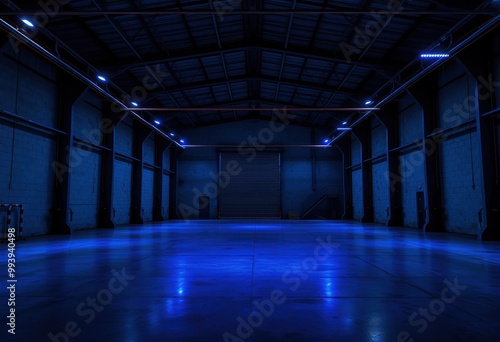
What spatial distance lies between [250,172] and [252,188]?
1638mm

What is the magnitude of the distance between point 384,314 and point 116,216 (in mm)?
21969

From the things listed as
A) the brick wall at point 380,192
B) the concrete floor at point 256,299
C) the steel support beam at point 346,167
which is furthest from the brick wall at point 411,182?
the concrete floor at point 256,299

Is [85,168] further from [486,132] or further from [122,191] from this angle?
[486,132]

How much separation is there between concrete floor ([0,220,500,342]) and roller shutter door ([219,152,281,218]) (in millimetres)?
26763

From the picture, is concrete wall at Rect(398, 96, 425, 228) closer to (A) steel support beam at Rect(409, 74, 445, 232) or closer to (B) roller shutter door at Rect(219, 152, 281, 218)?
(A) steel support beam at Rect(409, 74, 445, 232)

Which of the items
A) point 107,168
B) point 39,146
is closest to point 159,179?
point 107,168

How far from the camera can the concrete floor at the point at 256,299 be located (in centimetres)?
377

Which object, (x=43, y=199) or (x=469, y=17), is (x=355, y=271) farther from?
(x=43, y=199)

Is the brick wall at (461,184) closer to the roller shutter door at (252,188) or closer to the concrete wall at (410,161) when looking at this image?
the concrete wall at (410,161)

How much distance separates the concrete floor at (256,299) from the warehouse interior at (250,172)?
1.5 inches

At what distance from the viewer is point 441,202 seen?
60.3 ft

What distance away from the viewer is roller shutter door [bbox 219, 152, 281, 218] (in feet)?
117

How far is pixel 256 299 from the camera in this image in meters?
5.00

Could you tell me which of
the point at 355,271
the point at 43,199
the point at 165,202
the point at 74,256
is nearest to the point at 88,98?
the point at 43,199
